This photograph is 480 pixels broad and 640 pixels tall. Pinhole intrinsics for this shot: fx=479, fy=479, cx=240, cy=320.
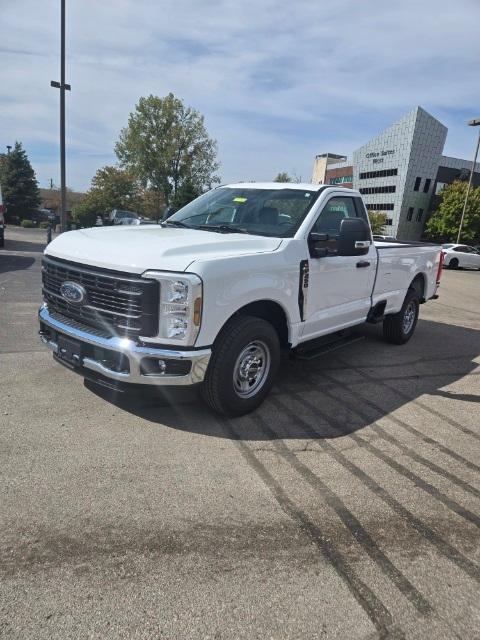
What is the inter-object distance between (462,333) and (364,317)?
3.54 meters

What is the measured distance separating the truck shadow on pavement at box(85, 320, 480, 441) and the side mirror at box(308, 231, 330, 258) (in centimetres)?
141

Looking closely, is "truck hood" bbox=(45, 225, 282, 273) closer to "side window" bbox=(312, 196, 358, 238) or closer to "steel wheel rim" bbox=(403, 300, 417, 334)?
"side window" bbox=(312, 196, 358, 238)

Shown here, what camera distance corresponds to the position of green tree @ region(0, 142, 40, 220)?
48.4 m

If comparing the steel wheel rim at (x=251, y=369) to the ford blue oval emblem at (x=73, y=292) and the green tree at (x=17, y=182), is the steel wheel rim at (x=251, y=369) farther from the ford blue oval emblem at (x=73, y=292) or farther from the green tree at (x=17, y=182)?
the green tree at (x=17, y=182)

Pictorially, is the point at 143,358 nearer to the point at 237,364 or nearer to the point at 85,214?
the point at 237,364

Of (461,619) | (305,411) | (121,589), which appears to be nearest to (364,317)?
(305,411)

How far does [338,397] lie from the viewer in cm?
486

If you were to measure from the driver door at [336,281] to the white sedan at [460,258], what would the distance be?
23.3 m

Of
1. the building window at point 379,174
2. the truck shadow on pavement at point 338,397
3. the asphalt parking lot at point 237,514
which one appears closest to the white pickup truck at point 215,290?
the truck shadow on pavement at point 338,397

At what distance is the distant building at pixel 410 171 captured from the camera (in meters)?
50.8

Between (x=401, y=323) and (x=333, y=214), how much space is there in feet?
8.69

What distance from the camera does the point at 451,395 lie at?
5238 mm

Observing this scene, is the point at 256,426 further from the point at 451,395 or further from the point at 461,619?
the point at 451,395

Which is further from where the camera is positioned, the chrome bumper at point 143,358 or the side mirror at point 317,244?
the side mirror at point 317,244
